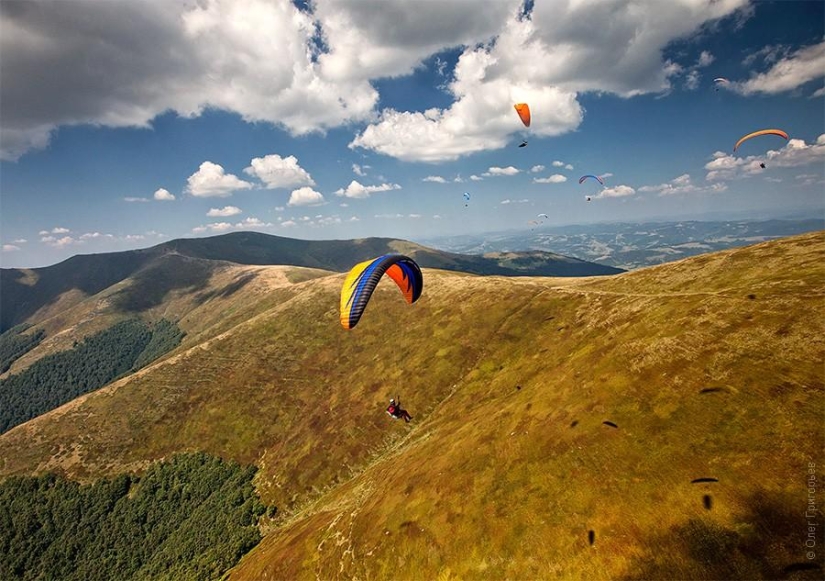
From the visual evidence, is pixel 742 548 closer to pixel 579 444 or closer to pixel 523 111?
pixel 579 444

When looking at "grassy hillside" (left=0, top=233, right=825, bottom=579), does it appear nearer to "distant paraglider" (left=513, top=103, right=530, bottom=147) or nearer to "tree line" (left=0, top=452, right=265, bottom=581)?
"tree line" (left=0, top=452, right=265, bottom=581)

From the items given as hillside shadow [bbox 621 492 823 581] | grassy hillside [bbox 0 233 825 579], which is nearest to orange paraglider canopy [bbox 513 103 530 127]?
grassy hillside [bbox 0 233 825 579]

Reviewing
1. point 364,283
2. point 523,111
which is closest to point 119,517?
point 364,283

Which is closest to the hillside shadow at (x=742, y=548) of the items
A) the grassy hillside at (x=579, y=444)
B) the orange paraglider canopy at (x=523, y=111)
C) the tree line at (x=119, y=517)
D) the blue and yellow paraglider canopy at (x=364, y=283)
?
the grassy hillside at (x=579, y=444)

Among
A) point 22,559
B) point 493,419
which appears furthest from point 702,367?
point 22,559

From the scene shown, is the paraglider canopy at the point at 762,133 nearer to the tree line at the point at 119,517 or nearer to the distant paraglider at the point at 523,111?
the distant paraglider at the point at 523,111

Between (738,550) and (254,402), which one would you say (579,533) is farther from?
(254,402)
